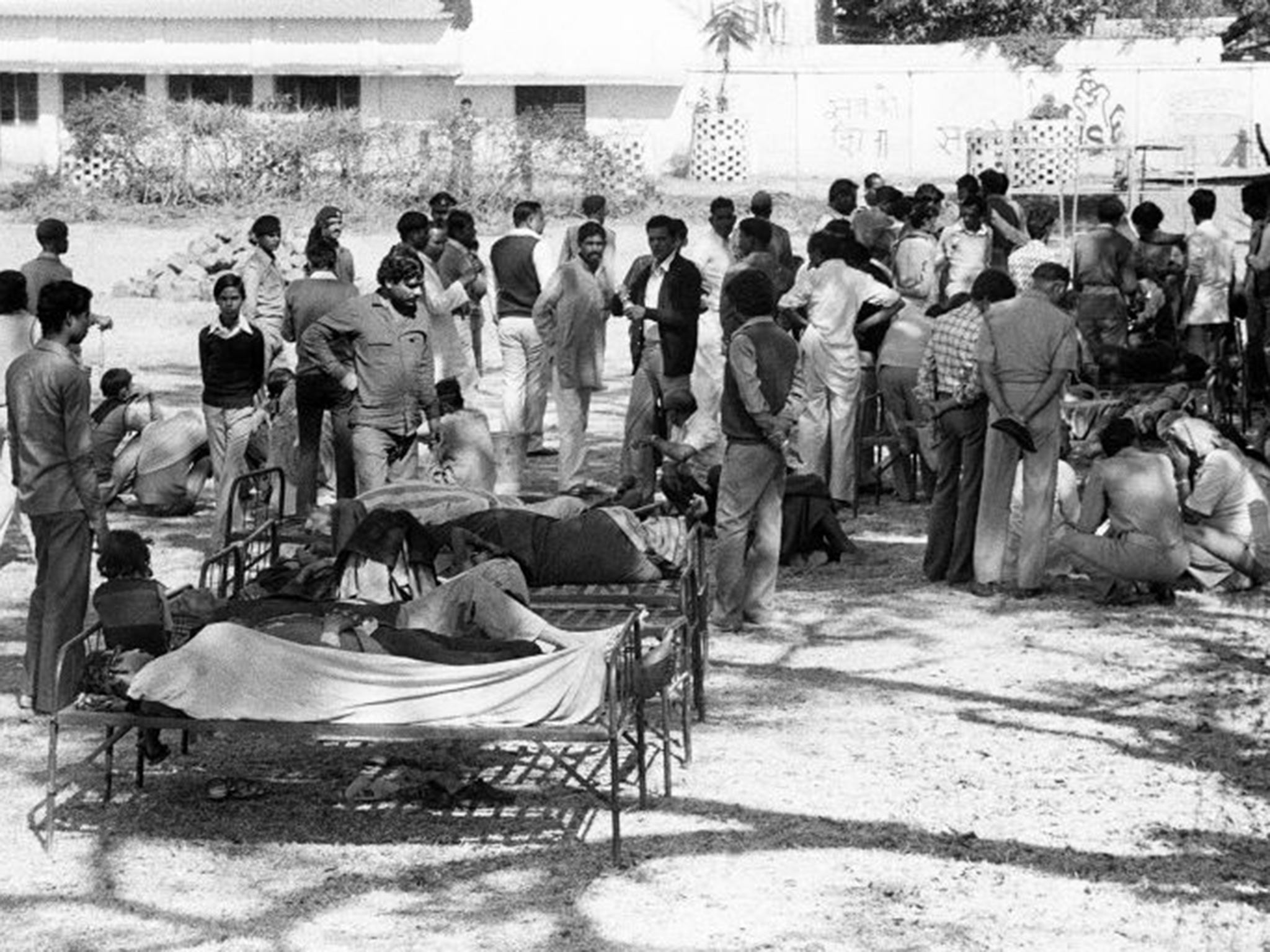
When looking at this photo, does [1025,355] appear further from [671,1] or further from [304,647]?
[671,1]

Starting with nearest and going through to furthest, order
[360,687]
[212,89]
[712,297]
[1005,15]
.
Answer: [360,687] < [712,297] < [212,89] < [1005,15]

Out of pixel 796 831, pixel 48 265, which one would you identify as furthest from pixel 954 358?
pixel 48 265

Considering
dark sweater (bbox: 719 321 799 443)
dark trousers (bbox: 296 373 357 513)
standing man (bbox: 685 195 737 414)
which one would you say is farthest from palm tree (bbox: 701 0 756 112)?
dark sweater (bbox: 719 321 799 443)

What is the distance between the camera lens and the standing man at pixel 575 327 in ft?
48.4

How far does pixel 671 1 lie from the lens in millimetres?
43875

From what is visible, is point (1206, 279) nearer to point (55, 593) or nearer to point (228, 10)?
point (55, 593)

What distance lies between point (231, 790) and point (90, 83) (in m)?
37.5

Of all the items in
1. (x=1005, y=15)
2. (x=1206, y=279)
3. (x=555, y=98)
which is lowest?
(x=1206, y=279)

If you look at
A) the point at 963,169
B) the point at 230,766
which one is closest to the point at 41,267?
the point at 230,766

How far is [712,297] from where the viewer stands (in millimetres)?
15930

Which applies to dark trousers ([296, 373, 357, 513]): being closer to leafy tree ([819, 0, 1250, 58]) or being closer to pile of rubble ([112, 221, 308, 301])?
pile of rubble ([112, 221, 308, 301])

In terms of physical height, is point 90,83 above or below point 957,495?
above

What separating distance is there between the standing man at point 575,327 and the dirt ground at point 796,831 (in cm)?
351

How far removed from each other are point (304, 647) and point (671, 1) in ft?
120
